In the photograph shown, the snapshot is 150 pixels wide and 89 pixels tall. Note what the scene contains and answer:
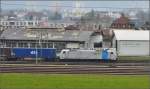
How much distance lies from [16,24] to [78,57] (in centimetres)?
1689

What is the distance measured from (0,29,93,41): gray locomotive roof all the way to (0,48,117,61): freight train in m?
6.96

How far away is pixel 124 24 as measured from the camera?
9725 centimetres

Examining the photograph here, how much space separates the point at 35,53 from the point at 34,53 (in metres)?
0.13

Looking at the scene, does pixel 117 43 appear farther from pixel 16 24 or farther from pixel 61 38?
pixel 16 24

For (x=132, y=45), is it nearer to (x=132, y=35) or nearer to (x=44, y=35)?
(x=132, y=35)

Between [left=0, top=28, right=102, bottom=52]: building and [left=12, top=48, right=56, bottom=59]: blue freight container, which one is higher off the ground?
[left=0, top=28, right=102, bottom=52]: building

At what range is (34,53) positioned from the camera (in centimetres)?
5522

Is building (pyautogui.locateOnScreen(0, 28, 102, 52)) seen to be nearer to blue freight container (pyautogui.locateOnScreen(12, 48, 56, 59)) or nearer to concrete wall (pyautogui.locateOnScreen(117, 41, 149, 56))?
blue freight container (pyautogui.locateOnScreen(12, 48, 56, 59))

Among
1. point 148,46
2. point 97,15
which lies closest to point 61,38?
point 148,46

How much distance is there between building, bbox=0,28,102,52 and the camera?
61719mm

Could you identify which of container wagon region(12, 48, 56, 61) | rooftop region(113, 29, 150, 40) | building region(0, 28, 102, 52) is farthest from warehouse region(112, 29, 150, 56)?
container wagon region(12, 48, 56, 61)

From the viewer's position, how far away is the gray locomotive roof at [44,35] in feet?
206

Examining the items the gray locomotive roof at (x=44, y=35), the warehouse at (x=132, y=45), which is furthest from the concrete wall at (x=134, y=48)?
the gray locomotive roof at (x=44, y=35)

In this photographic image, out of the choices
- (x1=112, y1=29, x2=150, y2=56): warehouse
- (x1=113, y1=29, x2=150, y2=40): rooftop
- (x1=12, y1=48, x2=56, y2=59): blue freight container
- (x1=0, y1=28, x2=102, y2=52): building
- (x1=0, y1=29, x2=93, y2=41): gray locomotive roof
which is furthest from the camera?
(x1=113, y1=29, x2=150, y2=40): rooftop
